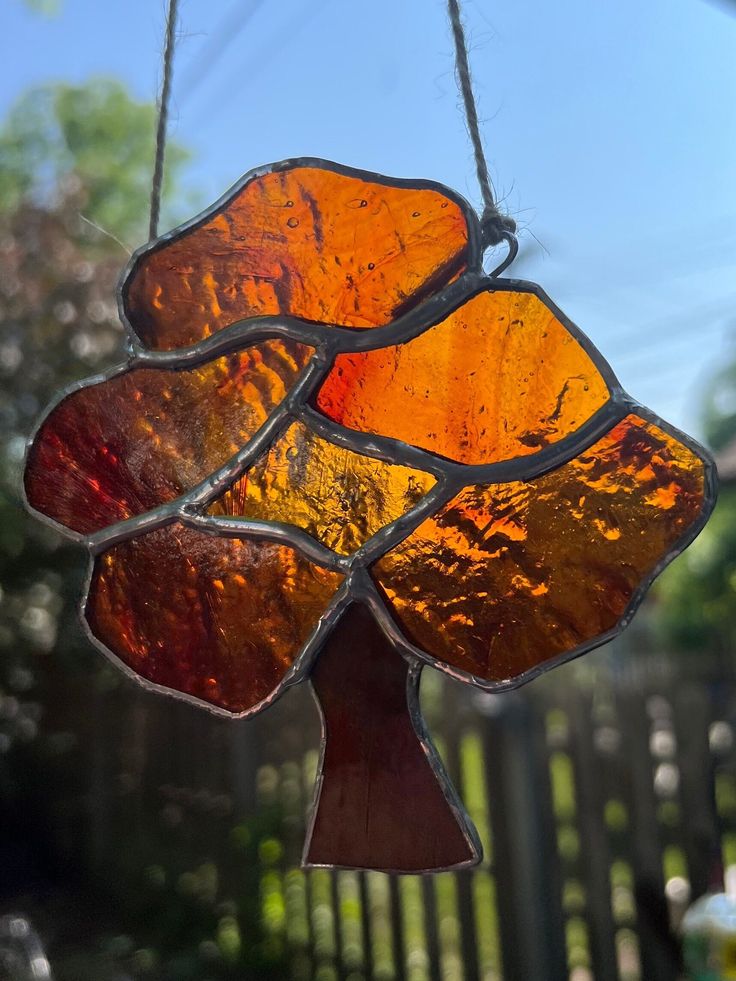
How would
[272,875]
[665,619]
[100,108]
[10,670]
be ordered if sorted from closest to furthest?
1. [272,875]
2. [10,670]
3. [100,108]
4. [665,619]

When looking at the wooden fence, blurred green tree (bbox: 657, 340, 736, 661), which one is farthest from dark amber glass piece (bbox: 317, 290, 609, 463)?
blurred green tree (bbox: 657, 340, 736, 661)

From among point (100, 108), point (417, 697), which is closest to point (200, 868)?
point (417, 697)

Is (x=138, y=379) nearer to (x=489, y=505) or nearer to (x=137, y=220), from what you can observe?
(x=489, y=505)

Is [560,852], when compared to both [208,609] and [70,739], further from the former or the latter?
[70,739]

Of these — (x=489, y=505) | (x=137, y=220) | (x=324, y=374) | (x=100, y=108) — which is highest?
(x=100, y=108)

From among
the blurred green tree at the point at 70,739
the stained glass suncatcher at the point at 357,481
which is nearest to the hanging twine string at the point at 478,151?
the stained glass suncatcher at the point at 357,481

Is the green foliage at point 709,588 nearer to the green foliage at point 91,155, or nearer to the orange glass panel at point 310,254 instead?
the green foliage at point 91,155

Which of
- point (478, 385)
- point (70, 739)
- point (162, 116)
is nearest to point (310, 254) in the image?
point (478, 385)

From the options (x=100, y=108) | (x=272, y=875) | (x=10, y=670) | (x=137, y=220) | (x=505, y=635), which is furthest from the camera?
(x=100, y=108)

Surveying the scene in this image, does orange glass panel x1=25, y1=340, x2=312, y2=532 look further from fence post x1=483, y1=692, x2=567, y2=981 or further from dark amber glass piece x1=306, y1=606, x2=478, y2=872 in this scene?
fence post x1=483, y1=692, x2=567, y2=981
